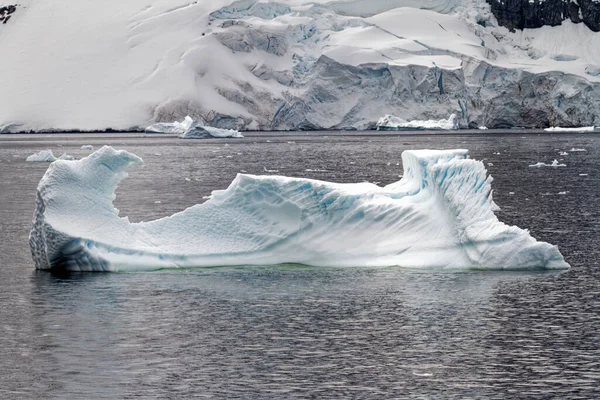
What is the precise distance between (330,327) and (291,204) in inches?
174

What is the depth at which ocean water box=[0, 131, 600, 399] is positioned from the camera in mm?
9406

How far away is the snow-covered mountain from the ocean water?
50.5 metres

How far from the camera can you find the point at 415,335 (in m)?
11.2

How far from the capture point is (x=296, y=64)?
73.0 m

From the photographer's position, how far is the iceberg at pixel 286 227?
15.2 m

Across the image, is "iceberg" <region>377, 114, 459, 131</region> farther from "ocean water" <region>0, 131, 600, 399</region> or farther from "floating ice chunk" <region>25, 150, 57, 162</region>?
"ocean water" <region>0, 131, 600, 399</region>

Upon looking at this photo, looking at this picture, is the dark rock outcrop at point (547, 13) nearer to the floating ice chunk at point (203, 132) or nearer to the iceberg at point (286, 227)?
the floating ice chunk at point (203, 132)

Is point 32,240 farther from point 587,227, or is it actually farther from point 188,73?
point 188,73

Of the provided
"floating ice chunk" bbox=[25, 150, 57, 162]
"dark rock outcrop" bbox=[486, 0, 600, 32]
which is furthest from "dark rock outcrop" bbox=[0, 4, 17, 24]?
"floating ice chunk" bbox=[25, 150, 57, 162]

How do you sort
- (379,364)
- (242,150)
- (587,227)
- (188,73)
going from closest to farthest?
(379,364), (587,227), (242,150), (188,73)

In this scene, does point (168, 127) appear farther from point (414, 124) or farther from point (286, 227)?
point (286, 227)

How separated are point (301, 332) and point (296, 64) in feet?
205

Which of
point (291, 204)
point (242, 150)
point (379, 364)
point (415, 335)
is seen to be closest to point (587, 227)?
point (291, 204)

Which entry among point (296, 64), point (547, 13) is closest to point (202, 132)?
point (296, 64)
